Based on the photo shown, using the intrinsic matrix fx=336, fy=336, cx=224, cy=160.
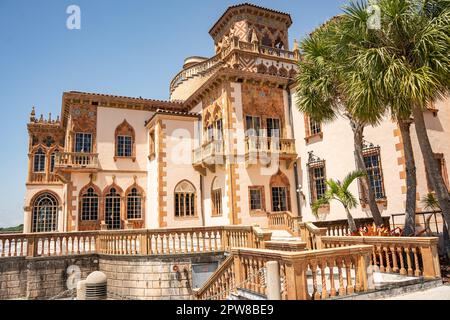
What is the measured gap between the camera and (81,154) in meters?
21.9

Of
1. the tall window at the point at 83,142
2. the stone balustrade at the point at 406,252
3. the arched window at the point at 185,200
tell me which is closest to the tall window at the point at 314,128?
the arched window at the point at 185,200

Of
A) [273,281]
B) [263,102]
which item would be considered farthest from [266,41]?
[273,281]

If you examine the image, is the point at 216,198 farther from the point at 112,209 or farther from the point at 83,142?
the point at 83,142

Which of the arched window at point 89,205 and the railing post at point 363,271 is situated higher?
the arched window at point 89,205

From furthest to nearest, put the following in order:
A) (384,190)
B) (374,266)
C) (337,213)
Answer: (337,213) → (384,190) → (374,266)

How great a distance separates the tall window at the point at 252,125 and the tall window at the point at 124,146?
346 inches

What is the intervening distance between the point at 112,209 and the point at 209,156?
7.94 metres

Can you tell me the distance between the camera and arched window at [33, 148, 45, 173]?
31953 millimetres

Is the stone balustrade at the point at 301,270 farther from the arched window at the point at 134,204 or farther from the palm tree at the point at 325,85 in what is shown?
the arched window at the point at 134,204

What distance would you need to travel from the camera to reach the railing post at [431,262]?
788 cm

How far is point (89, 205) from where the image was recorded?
2192 cm

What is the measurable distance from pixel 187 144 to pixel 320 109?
11618 mm
